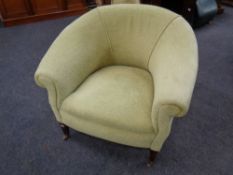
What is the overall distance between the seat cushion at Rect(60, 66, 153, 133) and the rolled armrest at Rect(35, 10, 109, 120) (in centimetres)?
6

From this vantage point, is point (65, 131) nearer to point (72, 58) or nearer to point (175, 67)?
point (72, 58)

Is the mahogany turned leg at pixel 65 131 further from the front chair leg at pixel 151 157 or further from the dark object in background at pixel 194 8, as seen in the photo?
the dark object in background at pixel 194 8

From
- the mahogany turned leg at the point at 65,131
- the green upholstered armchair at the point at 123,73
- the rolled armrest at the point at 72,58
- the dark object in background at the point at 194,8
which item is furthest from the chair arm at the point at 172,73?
the dark object in background at the point at 194,8

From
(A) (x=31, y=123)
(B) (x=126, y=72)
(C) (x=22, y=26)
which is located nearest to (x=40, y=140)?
(A) (x=31, y=123)

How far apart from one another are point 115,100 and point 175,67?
36 cm

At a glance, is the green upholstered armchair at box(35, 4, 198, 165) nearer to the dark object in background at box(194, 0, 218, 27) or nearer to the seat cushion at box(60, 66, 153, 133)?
the seat cushion at box(60, 66, 153, 133)

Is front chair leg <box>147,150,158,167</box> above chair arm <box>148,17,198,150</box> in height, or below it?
below

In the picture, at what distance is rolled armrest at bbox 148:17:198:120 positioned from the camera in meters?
1.02

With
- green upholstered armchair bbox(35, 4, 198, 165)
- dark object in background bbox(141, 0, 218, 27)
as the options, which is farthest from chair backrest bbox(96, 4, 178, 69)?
dark object in background bbox(141, 0, 218, 27)

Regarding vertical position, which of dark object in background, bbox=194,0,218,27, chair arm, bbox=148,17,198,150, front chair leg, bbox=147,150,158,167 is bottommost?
front chair leg, bbox=147,150,158,167

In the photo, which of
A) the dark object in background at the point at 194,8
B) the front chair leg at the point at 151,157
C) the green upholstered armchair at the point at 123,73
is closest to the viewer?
the green upholstered armchair at the point at 123,73

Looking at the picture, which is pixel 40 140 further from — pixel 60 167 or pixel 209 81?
pixel 209 81

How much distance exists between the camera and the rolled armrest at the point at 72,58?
1.22m

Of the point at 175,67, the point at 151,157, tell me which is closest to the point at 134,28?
the point at 175,67
